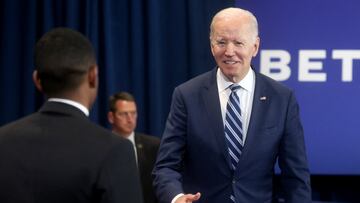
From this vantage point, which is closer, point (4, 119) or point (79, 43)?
point (79, 43)

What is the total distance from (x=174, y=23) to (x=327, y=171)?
1.47 m

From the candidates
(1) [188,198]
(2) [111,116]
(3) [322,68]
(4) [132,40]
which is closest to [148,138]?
(2) [111,116]

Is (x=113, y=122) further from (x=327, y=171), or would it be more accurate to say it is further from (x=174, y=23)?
(x=327, y=171)

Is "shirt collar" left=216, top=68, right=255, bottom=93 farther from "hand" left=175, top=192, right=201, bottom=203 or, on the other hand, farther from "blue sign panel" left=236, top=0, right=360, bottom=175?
"blue sign panel" left=236, top=0, right=360, bottom=175

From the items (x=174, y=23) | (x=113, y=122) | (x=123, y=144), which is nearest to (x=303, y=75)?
(x=174, y=23)

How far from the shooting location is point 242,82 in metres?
2.82

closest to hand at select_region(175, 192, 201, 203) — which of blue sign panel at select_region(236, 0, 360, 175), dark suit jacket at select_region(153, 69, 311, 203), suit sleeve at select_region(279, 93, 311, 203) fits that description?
dark suit jacket at select_region(153, 69, 311, 203)

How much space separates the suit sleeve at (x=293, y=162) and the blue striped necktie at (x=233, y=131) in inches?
6.6

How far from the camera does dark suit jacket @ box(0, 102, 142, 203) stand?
1697 mm

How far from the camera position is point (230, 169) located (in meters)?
2.73

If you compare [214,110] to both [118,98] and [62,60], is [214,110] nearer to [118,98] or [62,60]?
[62,60]

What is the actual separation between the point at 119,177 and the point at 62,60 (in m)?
0.31

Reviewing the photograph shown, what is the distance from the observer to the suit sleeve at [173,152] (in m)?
2.74

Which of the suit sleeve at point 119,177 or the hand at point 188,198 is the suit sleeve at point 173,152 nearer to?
the hand at point 188,198
